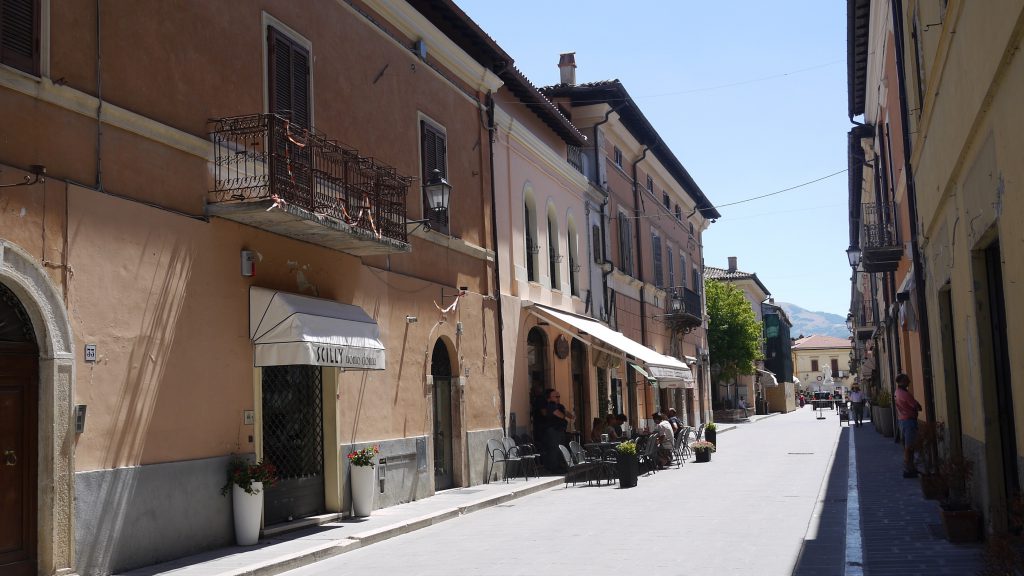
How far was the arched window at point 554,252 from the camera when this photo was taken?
81.6 ft

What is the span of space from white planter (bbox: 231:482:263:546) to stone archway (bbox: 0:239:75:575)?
8.23 ft

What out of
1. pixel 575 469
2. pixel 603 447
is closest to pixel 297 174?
pixel 575 469

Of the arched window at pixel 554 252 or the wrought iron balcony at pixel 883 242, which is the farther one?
the arched window at pixel 554 252

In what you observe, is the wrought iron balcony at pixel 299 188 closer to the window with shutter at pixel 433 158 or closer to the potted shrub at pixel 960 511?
the window with shutter at pixel 433 158

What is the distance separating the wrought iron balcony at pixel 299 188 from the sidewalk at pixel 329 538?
3.81m

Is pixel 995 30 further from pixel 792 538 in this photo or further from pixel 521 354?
pixel 521 354

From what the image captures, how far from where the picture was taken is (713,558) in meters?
9.60

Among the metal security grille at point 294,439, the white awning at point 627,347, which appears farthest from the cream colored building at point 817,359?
the metal security grille at point 294,439

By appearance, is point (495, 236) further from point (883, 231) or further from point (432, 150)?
point (883, 231)

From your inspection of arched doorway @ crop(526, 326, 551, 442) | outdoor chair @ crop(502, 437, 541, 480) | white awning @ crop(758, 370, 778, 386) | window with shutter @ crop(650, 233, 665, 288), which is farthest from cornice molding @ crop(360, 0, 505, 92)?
white awning @ crop(758, 370, 778, 386)

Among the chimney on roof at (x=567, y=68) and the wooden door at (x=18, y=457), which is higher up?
the chimney on roof at (x=567, y=68)

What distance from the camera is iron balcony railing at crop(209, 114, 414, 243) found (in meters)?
11.4

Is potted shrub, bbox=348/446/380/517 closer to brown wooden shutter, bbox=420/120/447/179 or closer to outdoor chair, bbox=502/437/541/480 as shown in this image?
brown wooden shutter, bbox=420/120/447/179

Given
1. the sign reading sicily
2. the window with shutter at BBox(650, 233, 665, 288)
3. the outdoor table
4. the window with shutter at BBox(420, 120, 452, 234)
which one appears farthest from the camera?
the window with shutter at BBox(650, 233, 665, 288)
